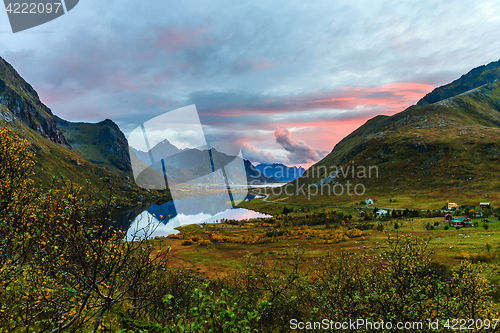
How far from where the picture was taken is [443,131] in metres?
197

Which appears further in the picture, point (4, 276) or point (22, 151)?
point (22, 151)

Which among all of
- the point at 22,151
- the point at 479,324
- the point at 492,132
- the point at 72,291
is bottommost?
the point at 479,324

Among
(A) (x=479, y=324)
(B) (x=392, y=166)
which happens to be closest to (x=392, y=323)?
(A) (x=479, y=324)

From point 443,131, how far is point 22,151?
859 ft

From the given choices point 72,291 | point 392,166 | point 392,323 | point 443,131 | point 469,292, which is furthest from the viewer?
point 443,131

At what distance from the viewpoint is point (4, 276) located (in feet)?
25.8

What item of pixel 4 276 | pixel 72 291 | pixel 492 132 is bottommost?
pixel 4 276

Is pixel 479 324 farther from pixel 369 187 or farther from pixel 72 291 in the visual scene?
pixel 369 187

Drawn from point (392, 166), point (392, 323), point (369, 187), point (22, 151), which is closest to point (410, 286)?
point (392, 323)

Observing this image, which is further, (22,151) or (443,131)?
(443,131)

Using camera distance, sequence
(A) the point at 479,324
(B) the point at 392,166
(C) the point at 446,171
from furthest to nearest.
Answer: (B) the point at 392,166 → (C) the point at 446,171 → (A) the point at 479,324

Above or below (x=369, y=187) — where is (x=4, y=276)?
above

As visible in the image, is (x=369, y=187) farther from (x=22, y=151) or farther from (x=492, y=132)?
(x=22, y=151)

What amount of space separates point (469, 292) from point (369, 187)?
17984 cm
